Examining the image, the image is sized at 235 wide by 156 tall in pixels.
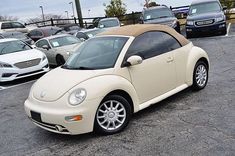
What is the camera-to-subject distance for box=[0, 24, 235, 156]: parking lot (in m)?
4.34

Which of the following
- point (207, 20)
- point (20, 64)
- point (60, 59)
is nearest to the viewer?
point (20, 64)

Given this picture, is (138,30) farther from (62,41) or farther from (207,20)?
(207,20)

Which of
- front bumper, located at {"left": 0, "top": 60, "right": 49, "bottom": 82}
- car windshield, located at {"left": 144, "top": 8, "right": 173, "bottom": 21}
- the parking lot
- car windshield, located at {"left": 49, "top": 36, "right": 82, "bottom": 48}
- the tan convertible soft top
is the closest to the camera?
the parking lot

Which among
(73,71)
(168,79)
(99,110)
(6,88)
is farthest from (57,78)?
(6,88)

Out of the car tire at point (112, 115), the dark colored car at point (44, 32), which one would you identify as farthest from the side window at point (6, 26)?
the car tire at point (112, 115)

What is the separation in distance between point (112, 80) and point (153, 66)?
3.11 feet

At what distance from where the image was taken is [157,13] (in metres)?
18.2

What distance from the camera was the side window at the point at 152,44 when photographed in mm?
5512

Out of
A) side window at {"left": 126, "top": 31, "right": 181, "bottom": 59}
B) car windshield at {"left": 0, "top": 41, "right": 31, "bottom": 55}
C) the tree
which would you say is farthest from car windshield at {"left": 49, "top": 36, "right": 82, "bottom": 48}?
the tree

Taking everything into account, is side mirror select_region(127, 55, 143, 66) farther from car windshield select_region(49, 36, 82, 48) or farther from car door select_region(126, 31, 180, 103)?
car windshield select_region(49, 36, 82, 48)

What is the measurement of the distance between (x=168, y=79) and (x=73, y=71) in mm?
1668

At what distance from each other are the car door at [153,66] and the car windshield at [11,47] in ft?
23.6

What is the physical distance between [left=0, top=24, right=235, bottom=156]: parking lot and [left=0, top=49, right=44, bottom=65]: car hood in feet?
13.2

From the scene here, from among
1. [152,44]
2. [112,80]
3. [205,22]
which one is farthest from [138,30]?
[205,22]
